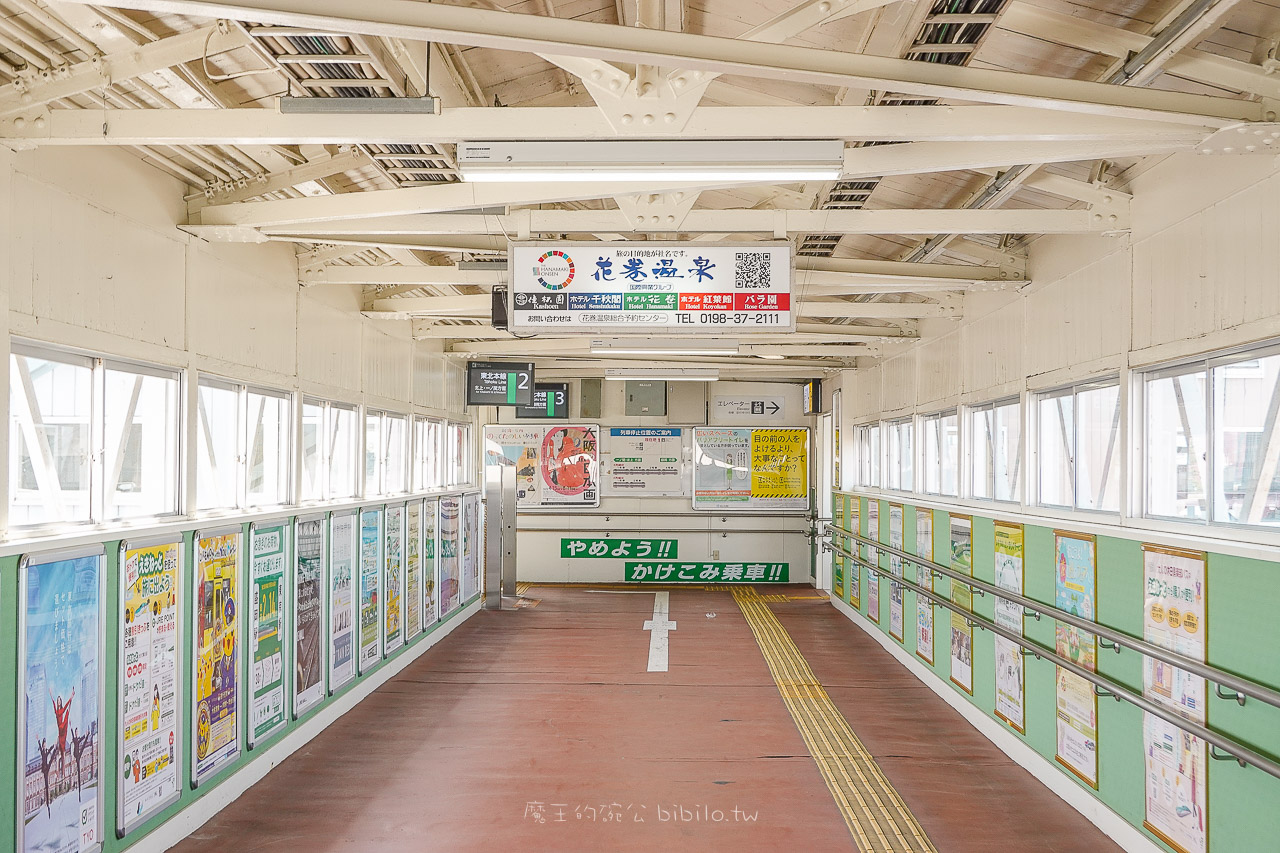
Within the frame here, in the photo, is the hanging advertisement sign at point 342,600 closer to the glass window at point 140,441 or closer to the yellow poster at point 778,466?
the glass window at point 140,441

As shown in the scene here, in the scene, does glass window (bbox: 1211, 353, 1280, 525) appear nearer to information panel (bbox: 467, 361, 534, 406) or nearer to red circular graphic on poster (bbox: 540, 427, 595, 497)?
information panel (bbox: 467, 361, 534, 406)

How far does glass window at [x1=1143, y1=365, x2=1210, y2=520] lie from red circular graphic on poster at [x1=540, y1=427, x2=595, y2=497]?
981 cm

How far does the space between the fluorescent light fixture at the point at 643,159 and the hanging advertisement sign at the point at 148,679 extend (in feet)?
8.08

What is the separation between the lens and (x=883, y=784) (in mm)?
5332

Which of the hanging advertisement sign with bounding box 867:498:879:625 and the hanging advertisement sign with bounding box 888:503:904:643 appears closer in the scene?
the hanging advertisement sign with bounding box 888:503:904:643

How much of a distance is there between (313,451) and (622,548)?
7469 mm

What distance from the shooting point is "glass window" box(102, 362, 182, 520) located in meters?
4.47

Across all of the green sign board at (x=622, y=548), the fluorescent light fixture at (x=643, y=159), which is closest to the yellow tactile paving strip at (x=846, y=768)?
the fluorescent light fixture at (x=643, y=159)

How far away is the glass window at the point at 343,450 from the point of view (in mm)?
7406

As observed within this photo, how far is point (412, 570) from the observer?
8812mm

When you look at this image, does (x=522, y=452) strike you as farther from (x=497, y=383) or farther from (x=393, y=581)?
(x=393, y=581)

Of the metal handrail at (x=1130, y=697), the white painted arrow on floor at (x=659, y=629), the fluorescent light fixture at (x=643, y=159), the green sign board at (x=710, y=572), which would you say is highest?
the fluorescent light fixture at (x=643, y=159)

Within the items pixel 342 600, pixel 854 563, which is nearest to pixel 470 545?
pixel 342 600

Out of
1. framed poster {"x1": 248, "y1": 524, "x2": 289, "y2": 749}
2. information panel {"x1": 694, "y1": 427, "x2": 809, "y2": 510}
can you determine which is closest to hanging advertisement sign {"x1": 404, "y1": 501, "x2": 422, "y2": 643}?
framed poster {"x1": 248, "y1": 524, "x2": 289, "y2": 749}
